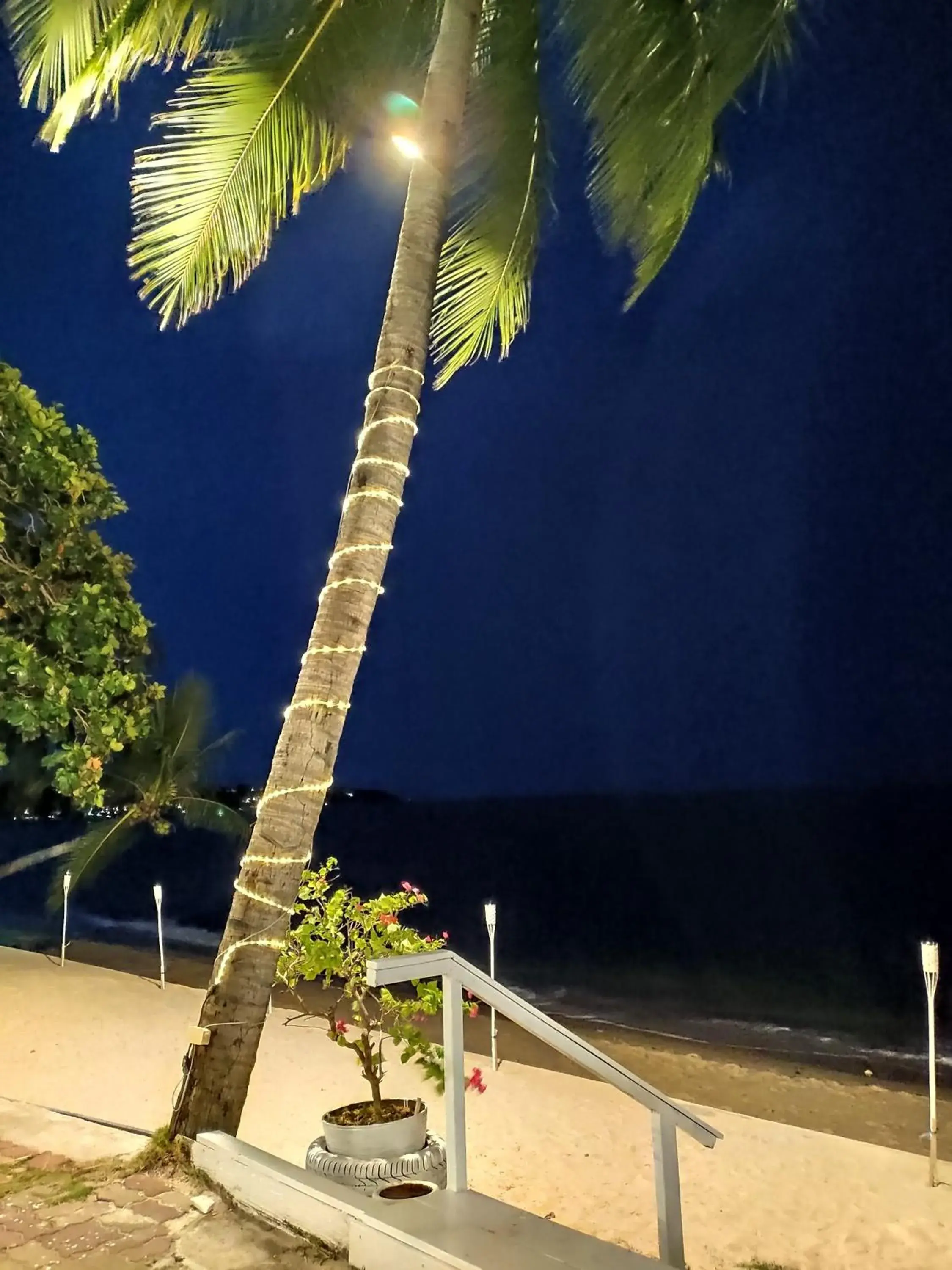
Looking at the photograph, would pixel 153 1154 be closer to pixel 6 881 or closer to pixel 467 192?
pixel 467 192

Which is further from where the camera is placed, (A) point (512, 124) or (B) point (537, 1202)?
(A) point (512, 124)

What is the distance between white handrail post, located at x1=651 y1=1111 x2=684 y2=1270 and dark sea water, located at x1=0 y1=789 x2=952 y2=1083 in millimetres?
10962

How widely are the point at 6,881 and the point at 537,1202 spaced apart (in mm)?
50847

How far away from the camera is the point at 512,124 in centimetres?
650

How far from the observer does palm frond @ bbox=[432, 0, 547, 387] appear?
6414 mm

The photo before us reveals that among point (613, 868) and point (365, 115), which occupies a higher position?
point (365, 115)

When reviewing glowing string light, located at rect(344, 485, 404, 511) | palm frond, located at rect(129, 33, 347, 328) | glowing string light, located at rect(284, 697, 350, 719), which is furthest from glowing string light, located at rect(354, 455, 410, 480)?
palm frond, located at rect(129, 33, 347, 328)

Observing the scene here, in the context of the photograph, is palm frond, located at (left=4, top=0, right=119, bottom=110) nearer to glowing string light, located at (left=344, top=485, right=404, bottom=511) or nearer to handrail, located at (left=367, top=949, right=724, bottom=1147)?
glowing string light, located at (left=344, top=485, right=404, bottom=511)

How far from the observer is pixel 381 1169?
3631 mm

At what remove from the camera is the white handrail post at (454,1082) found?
3.25m

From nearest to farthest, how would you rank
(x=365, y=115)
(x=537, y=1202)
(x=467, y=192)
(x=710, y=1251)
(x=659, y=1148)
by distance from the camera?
1. (x=659, y=1148)
2. (x=710, y=1251)
3. (x=537, y=1202)
4. (x=365, y=115)
5. (x=467, y=192)

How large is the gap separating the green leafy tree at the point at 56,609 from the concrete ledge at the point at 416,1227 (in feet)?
15.9

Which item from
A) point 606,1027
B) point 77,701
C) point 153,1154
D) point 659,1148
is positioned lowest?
point 606,1027

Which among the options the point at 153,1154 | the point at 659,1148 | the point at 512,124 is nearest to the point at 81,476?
the point at 512,124
